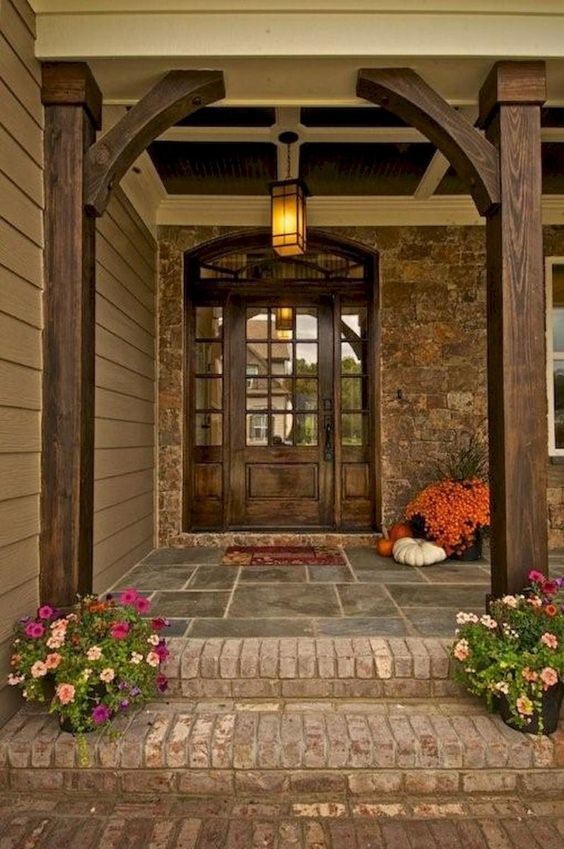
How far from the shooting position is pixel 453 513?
11.0 feet

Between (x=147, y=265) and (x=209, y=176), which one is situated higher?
(x=209, y=176)

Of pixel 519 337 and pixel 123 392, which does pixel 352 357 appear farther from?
pixel 519 337

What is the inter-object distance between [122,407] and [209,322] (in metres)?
1.27

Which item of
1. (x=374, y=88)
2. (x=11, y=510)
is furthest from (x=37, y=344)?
(x=374, y=88)

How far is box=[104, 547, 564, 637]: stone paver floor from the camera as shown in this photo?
2219 millimetres

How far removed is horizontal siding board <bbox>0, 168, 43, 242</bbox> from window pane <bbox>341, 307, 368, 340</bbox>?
248cm

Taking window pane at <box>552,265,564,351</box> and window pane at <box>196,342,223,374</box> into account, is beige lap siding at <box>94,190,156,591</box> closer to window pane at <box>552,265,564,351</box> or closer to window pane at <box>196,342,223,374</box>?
window pane at <box>196,342,223,374</box>

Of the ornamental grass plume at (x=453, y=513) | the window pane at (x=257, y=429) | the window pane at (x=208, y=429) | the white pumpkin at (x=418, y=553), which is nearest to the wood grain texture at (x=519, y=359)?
the white pumpkin at (x=418, y=553)

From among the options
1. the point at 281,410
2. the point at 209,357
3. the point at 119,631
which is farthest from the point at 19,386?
the point at 281,410

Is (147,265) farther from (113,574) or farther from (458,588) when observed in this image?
(458,588)

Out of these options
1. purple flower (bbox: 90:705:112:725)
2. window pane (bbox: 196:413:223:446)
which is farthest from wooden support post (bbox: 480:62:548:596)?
window pane (bbox: 196:413:223:446)

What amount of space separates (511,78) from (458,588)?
2.38 m

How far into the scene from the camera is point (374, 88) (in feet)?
7.02

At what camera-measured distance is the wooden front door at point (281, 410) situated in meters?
3.97
